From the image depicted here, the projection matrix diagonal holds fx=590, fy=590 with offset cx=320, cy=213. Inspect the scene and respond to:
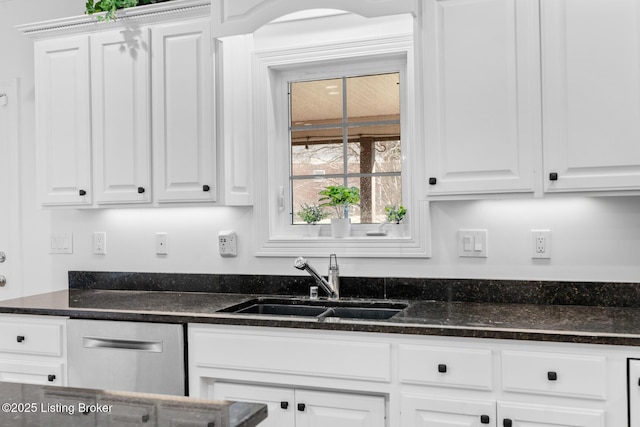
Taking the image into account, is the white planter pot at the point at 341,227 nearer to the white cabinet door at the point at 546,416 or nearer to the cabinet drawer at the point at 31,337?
the white cabinet door at the point at 546,416

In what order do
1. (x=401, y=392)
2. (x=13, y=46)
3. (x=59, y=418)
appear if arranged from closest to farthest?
1. (x=59, y=418)
2. (x=401, y=392)
3. (x=13, y=46)

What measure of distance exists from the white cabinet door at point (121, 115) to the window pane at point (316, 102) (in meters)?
0.73

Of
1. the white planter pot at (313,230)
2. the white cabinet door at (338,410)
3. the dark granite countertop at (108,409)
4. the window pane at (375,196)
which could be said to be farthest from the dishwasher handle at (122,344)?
the dark granite countertop at (108,409)

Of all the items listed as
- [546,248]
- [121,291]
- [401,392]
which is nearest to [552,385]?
[401,392]

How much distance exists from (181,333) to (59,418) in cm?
135

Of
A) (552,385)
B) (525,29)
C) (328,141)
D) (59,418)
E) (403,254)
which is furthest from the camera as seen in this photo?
(328,141)

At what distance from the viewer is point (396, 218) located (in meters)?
2.77

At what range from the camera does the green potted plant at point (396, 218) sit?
9.06 feet

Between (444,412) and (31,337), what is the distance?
178 centimetres

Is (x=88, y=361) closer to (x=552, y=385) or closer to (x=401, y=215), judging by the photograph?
(x=401, y=215)

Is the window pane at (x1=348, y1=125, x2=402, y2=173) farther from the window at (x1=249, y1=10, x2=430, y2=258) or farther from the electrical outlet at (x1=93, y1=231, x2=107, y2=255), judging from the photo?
the electrical outlet at (x1=93, y1=231, x2=107, y2=255)

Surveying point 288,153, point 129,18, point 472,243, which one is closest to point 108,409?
point 472,243

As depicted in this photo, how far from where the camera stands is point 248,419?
3.36ft

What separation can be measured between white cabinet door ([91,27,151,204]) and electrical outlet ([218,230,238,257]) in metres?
0.41
